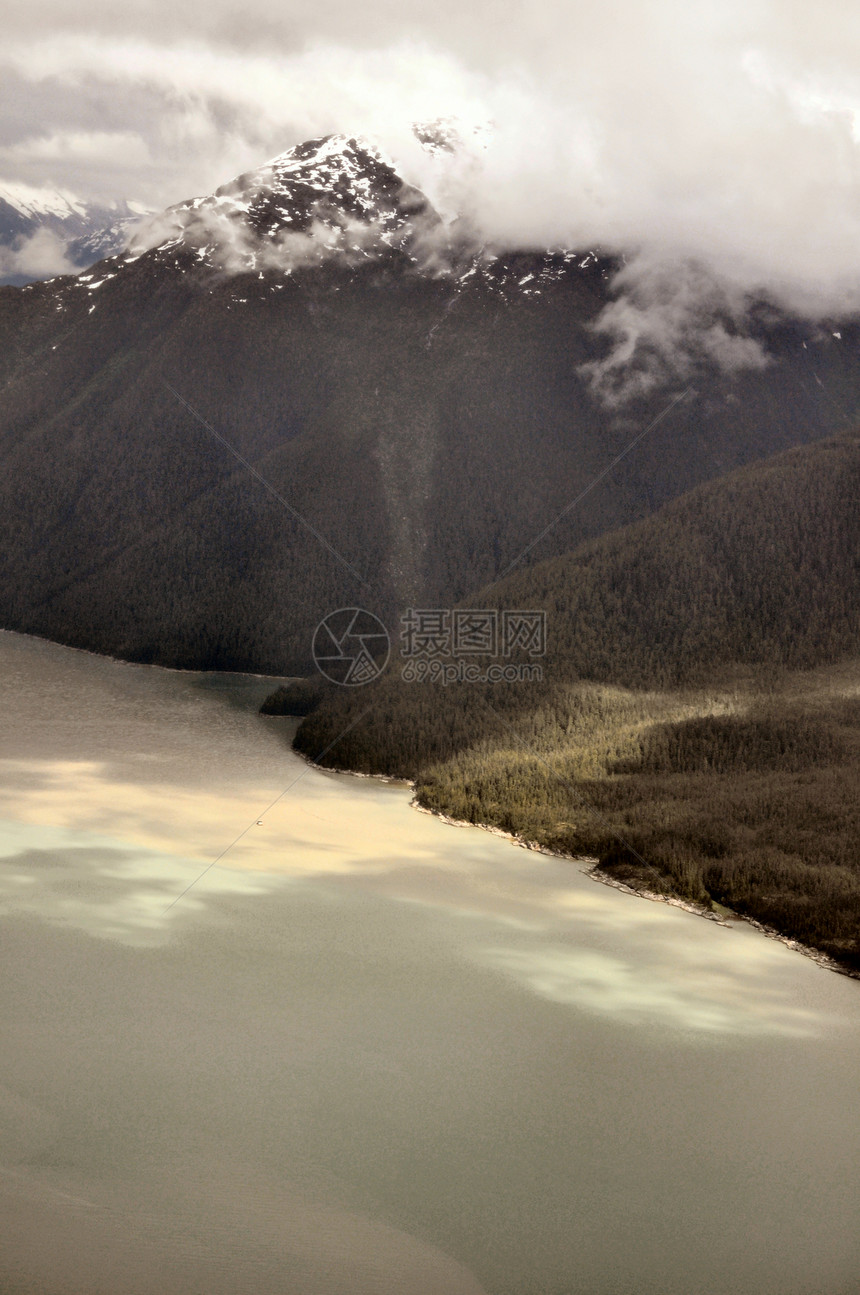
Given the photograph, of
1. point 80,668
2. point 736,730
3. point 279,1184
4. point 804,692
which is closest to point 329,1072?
point 279,1184

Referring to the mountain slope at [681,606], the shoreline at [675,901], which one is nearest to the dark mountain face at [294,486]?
the mountain slope at [681,606]

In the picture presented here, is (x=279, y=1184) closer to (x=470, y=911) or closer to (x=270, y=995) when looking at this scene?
(x=270, y=995)

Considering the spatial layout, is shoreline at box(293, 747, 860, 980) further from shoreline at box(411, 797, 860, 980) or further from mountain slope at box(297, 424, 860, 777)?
mountain slope at box(297, 424, 860, 777)

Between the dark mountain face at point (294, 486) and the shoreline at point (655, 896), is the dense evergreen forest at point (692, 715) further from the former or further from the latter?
the dark mountain face at point (294, 486)

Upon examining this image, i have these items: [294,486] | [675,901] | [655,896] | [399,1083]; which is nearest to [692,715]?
[655,896]

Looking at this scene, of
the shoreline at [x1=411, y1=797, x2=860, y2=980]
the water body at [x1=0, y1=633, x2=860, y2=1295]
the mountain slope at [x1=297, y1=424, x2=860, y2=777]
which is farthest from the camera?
the mountain slope at [x1=297, y1=424, x2=860, y2=777]

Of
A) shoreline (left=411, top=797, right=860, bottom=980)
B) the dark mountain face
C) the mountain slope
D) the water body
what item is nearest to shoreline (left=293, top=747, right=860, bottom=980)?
shoreline (left=411, top=797, right=860, bottom=980)
